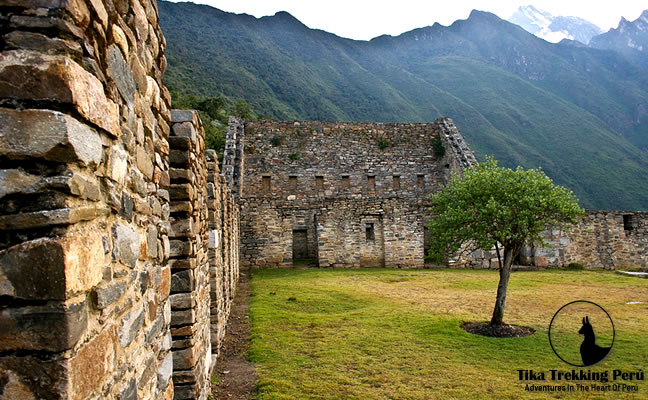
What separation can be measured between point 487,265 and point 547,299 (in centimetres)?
851

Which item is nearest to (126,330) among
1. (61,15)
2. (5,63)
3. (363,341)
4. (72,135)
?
(72,135)

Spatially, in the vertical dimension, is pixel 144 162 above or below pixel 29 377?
above

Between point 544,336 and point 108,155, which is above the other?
point 108,155

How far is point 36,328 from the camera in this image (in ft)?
4.67

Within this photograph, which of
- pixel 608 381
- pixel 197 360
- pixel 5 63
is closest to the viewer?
pixel 5 63

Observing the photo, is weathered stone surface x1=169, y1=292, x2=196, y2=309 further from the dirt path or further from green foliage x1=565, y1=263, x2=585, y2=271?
green foliage x1=565, y1=263, x2=585, y2=271

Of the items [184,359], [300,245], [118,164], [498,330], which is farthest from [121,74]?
[300,245]

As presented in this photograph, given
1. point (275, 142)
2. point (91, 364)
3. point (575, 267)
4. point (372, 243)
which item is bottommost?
point (575, 267)

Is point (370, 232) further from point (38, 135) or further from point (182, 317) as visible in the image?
point (38, 135)

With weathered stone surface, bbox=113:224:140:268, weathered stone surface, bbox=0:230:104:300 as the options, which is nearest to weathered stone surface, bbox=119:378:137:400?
weathered stone surface, bbox=113:224:140:268

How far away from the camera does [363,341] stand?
821 centimetres

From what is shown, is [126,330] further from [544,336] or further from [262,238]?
[262,238]

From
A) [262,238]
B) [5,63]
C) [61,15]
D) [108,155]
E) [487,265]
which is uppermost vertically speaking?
[61,15]

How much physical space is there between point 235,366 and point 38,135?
6103mm
